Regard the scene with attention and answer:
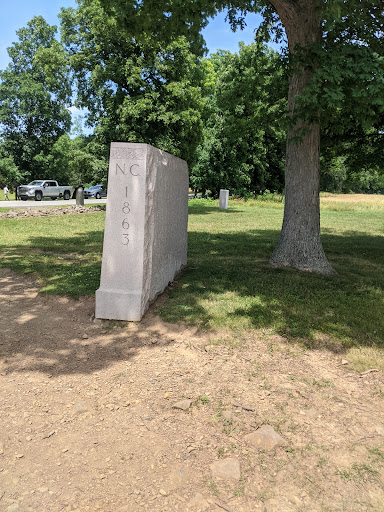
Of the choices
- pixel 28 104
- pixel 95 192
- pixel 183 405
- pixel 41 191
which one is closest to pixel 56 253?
pixel 183 405

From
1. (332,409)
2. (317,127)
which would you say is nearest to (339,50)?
(317,127)

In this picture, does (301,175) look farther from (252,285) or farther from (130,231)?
(130,231)

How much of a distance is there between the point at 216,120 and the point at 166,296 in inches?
1209

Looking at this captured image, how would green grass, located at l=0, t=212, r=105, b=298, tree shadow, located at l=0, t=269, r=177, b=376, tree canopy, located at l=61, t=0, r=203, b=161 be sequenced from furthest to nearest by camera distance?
tree canopy, located at l=61, t=0, r=203, b=161, green grass, located at l=0, t=212, r=105, b=298, tree shadow, located at l=0, t=269, r=177, b=376

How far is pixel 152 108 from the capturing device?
21.4 m

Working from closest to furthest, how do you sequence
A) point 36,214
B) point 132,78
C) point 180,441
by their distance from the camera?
1. point 180,441
2. point 36,214
3. point 132,78

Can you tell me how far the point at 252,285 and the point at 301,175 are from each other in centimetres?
248

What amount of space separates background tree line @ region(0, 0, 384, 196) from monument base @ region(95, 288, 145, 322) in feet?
13.2

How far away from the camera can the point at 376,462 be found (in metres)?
2.79

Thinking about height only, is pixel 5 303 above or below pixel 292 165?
below

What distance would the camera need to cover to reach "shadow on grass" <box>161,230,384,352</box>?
5102mm

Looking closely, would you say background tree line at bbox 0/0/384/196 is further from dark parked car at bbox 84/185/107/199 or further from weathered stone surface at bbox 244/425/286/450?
dark parked car at bbox 84/185/107/199

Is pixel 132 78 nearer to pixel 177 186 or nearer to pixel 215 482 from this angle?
pixel 177 186

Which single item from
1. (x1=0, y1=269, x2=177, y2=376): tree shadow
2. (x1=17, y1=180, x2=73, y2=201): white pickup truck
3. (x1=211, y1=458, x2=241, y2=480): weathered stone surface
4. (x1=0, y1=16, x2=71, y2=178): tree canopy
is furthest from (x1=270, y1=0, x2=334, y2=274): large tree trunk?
(x1=0, y1=16, x2=71, y2=178): tree canopy
